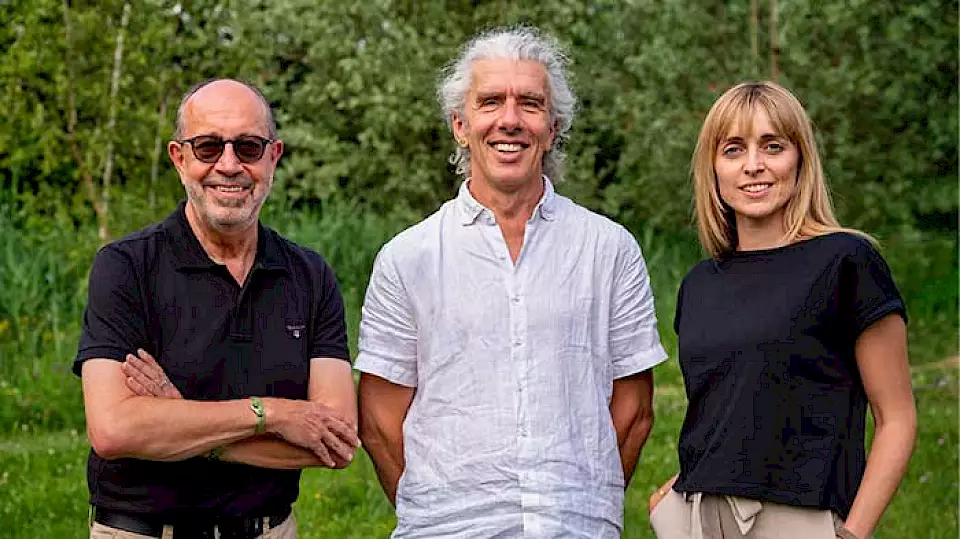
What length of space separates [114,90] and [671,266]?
525 centimetres

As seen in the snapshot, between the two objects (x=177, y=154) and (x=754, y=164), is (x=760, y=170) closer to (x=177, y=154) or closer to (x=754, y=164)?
(x=754, y=164)

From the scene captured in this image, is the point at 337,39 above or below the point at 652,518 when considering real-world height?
above

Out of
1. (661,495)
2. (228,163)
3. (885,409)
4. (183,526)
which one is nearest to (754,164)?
(885,409)

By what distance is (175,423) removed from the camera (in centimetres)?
326

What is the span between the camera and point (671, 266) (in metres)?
12.9

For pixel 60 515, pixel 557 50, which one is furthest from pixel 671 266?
pixel 557 50

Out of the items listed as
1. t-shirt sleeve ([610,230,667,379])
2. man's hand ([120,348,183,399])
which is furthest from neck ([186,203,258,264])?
t-shirt sleeve ([610,230,667,379])

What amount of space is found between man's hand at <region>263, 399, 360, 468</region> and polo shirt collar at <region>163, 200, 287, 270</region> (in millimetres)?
367

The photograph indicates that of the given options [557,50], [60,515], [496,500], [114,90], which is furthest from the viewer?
[114,90]

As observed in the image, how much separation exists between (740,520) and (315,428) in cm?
Result: 105

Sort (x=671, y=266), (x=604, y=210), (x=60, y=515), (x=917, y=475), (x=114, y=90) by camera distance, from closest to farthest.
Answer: (x=60, y=515) < (x=917, y=475) < (x=114, y=90) < (x=671, y=266) < (x=604, y=210)

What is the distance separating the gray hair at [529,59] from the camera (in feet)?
11.5

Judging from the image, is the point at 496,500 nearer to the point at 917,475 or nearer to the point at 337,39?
the point at 917,475

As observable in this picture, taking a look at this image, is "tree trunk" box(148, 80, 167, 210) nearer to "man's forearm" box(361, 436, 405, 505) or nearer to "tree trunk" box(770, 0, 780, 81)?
"tree trunk" box(770, 0, 780, 81)
